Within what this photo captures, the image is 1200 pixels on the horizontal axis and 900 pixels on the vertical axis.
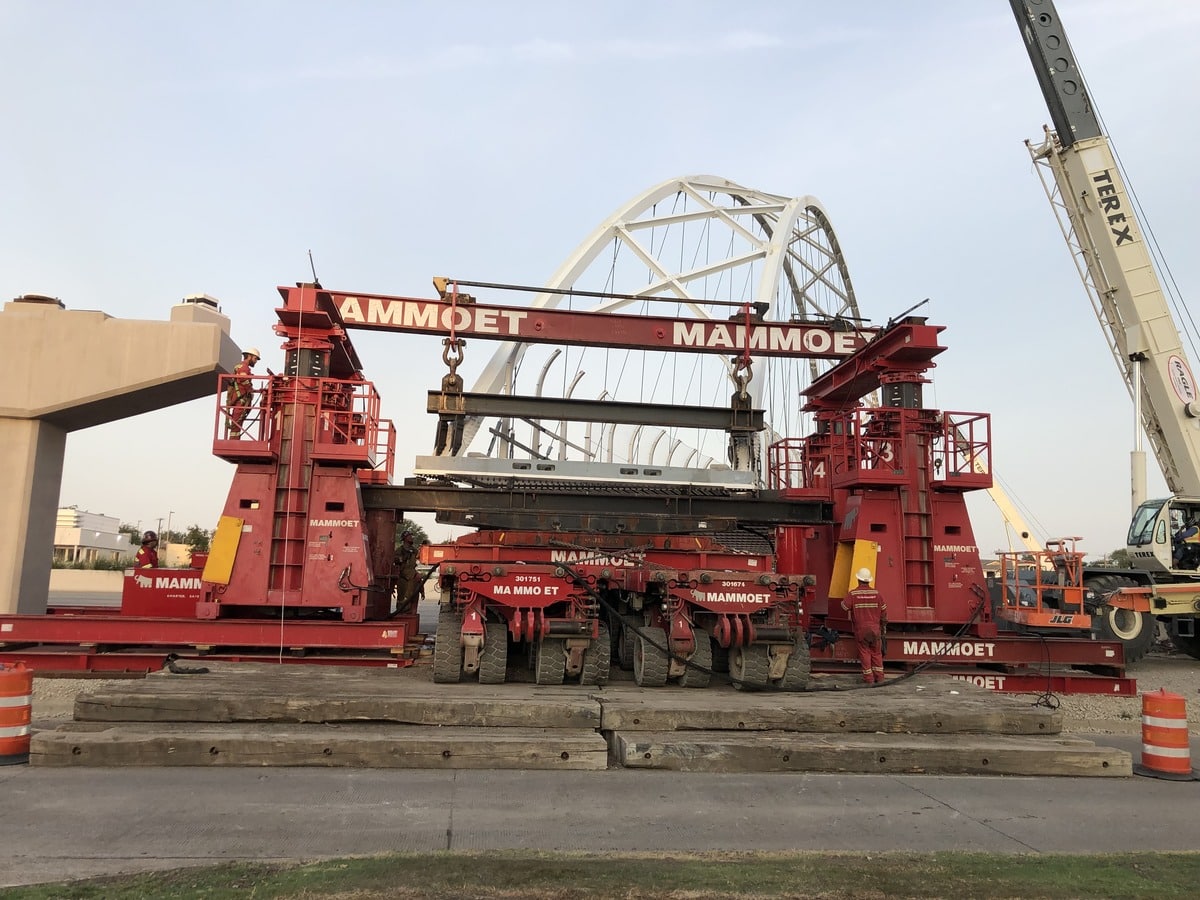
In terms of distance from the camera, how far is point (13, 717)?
7633 mm

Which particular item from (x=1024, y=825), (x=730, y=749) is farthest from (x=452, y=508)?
(x=1024, y=825)

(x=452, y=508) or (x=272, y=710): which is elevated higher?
(x=452, y=508)

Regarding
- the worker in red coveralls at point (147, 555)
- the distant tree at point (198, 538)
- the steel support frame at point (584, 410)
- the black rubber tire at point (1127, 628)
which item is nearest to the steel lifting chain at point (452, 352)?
the steel support frame at point (584, 410)

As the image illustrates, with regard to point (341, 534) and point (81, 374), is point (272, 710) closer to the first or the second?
point (341, 534)

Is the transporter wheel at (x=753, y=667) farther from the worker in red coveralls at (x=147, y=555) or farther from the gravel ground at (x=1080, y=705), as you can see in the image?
the worker in red coveralls at (x=147, y=555)

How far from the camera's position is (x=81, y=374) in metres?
15.5

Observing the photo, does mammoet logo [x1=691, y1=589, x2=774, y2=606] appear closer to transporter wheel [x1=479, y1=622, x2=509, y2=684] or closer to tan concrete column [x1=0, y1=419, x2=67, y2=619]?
transporter wheel [x1=479, y1=622, x2=509, y2=684]

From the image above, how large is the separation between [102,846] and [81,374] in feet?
41.1

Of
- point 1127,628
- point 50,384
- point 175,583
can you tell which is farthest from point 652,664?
point 50,384

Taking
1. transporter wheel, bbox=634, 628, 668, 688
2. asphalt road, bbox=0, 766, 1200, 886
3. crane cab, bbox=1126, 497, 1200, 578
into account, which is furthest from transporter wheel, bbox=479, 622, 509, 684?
crane cab, bbox=1126, 497, 1200, 578

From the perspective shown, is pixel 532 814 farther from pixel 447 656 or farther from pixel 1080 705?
pixel 1080 705

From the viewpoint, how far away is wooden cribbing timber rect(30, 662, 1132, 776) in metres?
7.62

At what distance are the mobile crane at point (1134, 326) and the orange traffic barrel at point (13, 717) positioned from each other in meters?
18.7

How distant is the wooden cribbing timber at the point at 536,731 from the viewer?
762cm
